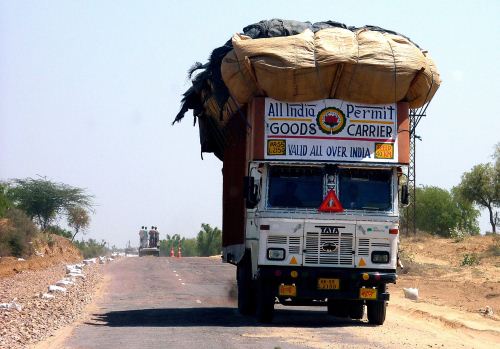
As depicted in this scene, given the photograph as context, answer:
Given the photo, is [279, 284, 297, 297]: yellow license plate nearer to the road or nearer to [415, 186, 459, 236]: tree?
the road

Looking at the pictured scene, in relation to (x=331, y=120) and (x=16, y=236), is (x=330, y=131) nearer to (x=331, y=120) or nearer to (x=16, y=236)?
(x=331, y=120)

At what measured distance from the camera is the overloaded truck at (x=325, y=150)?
16.2m

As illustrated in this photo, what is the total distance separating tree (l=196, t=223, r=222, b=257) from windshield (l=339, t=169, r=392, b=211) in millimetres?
83030

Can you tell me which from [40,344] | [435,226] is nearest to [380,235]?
[40,344]

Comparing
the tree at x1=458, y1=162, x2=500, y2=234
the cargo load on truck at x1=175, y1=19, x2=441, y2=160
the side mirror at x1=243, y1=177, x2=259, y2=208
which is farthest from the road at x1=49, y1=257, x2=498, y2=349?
the tree at x1=458, y1=162, x2=500, y2=234

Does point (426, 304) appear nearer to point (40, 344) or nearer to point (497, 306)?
point (497, 306)

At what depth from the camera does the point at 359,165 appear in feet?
54.3

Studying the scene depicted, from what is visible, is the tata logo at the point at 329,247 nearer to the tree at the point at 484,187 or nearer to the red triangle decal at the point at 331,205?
the red triangle decal at the point at 331,205

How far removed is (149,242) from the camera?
80562 mm

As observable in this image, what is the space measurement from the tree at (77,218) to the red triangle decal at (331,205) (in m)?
77.6

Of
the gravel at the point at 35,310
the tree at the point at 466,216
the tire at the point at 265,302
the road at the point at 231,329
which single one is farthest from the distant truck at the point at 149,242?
the tire at the point at 265,302

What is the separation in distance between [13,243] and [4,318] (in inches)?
1557

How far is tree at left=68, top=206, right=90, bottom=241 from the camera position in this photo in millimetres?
92994

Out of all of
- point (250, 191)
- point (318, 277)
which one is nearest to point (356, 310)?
point (318, 277)
